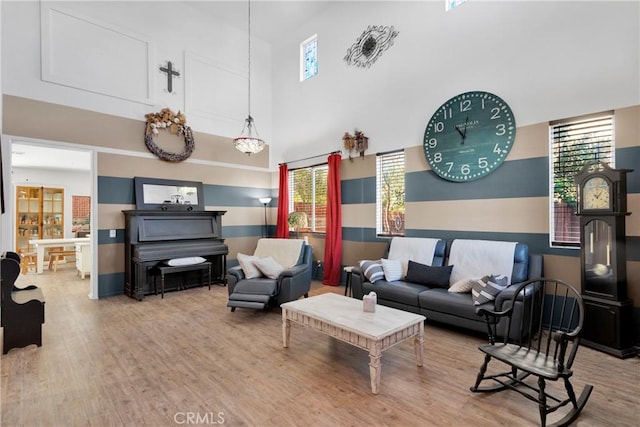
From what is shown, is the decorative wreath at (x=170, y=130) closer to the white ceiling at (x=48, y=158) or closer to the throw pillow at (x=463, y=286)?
the white ceiling at (x=48, y=158)

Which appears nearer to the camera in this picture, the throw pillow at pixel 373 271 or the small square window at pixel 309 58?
the throw pillow at pixel 373 271

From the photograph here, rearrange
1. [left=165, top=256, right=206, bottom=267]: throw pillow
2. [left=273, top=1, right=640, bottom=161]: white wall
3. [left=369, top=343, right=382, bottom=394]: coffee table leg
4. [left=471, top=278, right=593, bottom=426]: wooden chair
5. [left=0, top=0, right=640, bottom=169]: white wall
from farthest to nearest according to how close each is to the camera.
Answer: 1. [left=165, top=256, right=206, bottom=267]: throw pillow
2. [left=0, top=0, right=640, bottom=169]: white wall
3. [left=273, top=1, right=640, bottom=161]: white wall
4. [left=369, top=343, right=382, bottom=394]: coffee table leg
5. [left=471, top=278, right=593, bottom=426]: wooden chair

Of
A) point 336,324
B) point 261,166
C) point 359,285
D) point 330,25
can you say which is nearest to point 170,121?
point 261,166

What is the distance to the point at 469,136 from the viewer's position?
428 centimetres

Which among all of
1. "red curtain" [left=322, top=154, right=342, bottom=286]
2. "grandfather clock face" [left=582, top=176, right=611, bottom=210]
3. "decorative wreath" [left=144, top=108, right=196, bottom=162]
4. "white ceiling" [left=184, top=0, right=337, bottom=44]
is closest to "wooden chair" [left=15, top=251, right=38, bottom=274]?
"decorative wreath" [left=144, top=108, right=196, bottom=162]

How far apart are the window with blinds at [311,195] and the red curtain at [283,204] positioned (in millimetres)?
151

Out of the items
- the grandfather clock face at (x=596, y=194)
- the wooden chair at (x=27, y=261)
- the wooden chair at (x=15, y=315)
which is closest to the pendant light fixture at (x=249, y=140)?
the wooden chair at (x=15, y=315)

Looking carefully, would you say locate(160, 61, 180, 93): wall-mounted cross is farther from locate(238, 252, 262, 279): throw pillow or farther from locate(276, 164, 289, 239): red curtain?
locate(238, 252, 262, 279): throw pillow

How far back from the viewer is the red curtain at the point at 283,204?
275 inches

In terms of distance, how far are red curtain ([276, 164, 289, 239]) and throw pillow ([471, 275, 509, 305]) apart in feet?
14.1

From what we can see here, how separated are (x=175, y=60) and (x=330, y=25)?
3.08m

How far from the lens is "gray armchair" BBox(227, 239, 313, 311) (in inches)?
162

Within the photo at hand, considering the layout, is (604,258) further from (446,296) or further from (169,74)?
(169,74)

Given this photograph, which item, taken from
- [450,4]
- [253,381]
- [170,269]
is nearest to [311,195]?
[170,269]
